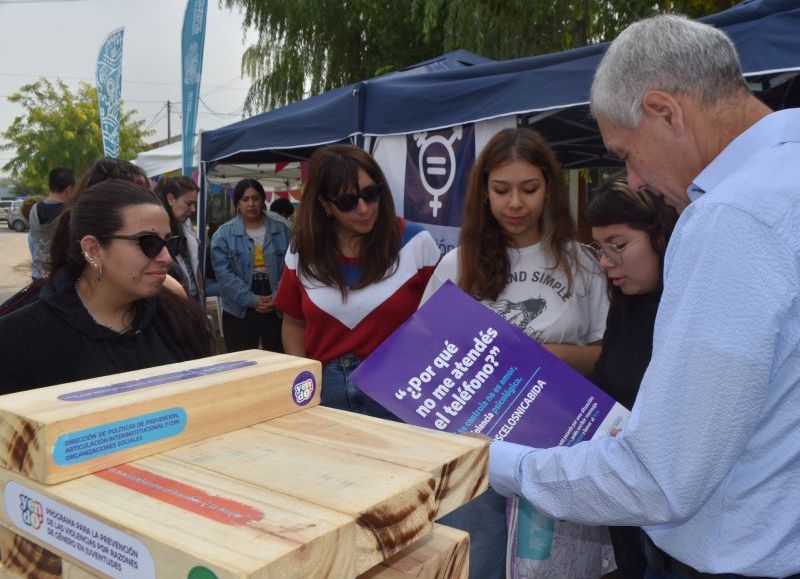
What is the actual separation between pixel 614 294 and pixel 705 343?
115cm

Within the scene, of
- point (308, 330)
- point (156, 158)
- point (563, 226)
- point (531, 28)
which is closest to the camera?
point (563, 226)

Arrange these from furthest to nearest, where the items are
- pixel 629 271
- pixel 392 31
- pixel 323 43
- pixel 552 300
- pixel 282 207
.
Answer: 1. pixel 323 43
2. pixel 392 31
3. pixel 282 207
4. pixel 552 300
5. pixel 629 271

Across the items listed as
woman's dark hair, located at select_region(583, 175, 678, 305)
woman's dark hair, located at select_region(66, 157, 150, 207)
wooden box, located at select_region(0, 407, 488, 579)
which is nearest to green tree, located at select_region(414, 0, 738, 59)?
woman's dark hair, located at select_region(66, 157, 150, 207)

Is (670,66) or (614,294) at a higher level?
(670,66)

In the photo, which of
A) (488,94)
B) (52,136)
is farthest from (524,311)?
(52,136)

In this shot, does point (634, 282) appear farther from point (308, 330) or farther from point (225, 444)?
point (225, 444)

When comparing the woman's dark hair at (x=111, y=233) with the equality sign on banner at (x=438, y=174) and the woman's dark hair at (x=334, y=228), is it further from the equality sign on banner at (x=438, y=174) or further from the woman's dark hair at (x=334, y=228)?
the equality sign on banner at (x=438, y=174)

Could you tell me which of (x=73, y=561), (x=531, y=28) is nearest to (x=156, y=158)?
(x=531, y=28)

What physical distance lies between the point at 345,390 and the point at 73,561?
153 cm

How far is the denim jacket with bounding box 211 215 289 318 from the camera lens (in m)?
5.11

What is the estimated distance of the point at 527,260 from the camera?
2082 mm

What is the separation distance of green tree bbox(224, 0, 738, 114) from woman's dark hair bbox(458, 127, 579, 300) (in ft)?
14.3

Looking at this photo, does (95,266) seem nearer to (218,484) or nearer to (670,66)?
(218,484)

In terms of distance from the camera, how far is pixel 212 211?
1486 centimetres
